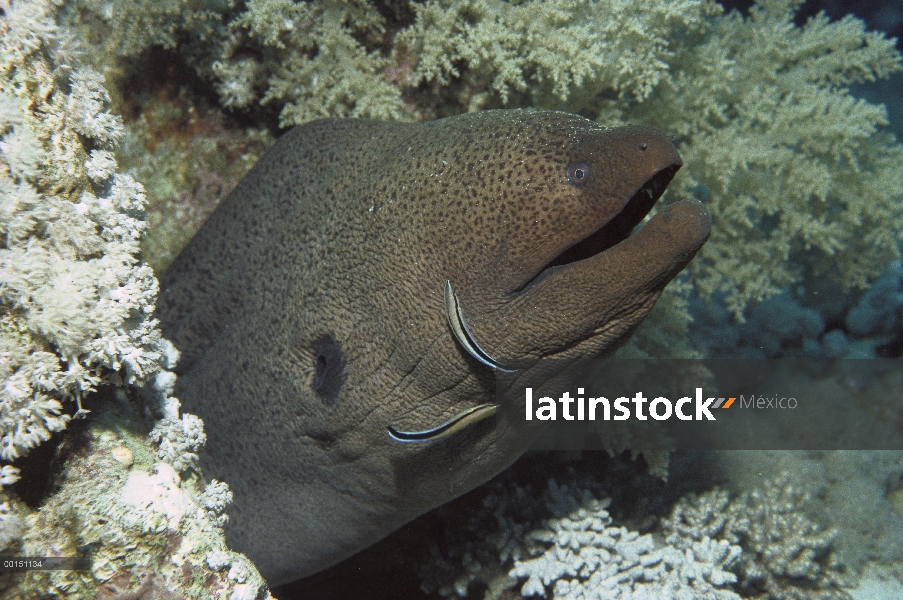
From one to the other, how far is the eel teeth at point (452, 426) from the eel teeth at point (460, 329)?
23cm

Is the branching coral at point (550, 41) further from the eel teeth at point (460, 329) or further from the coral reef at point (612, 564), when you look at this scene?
the coral reef at point (612, 564)

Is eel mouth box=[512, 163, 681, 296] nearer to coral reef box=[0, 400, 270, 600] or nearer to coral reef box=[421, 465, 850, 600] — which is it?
coral reef box=[0, 400, 270, 600]

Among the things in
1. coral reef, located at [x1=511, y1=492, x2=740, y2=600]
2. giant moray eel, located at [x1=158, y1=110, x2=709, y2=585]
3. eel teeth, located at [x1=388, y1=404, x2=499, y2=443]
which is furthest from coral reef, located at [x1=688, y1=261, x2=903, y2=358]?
eel teeth, located at [x1=388, y1=404, x2=499, y2=443]

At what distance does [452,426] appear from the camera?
2.02m

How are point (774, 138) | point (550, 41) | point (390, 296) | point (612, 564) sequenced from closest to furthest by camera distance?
point (390, 296) → point (550, 41) → point (612, 564) → point (774, 138)

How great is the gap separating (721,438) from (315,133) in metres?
3.47

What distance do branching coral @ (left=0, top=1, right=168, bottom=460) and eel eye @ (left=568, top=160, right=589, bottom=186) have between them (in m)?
1.33

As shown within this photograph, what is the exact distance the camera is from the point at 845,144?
3.33 metres

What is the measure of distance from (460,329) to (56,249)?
118 cm

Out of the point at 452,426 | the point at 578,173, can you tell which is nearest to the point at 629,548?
the point at 452,426

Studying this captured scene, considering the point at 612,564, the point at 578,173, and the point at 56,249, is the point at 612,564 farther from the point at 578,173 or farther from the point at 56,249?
the point at 56,249

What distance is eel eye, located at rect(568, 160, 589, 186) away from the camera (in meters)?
1.61
